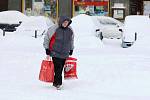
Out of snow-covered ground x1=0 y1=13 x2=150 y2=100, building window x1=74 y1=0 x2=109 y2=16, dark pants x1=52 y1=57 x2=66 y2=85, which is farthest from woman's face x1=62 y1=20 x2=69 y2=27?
building window x1=74 y1=0 x2=109 y2=16

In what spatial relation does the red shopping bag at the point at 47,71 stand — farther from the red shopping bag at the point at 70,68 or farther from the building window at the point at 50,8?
the building window at the point at 50,8

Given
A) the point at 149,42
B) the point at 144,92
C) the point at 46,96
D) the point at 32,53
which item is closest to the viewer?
the point at 46,96

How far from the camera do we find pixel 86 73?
12.2 meters

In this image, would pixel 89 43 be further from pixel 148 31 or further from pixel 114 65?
pixel 114 65

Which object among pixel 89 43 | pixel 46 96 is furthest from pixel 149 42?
pixel 46 96

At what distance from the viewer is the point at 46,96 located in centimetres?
893

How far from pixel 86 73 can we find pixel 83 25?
29.8ft

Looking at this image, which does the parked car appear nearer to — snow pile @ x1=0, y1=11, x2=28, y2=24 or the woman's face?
snow pile @ x1=0, y1=11, x2=28, y2=24

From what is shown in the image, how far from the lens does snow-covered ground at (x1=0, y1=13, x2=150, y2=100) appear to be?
363 inches

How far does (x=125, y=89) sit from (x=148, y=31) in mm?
10136

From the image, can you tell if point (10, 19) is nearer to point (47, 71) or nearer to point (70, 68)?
point (70, 68)

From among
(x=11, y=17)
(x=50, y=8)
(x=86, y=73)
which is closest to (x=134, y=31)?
(x=86, y=73)

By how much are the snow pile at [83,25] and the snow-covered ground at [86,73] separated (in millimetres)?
416

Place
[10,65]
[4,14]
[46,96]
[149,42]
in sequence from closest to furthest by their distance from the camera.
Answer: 1. [46,96]
2. [10,65]
3. [149,42]
4. [4,14]
